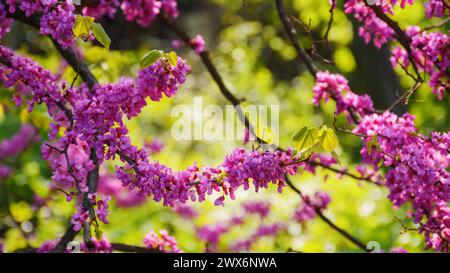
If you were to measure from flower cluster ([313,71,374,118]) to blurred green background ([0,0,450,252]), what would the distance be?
0.82 feet

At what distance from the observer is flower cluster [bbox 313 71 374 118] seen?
3352 millimetres

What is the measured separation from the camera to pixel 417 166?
2.46m

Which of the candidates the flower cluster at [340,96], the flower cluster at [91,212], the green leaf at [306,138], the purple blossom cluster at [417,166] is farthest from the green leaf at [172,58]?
the flower cluster at [340,96]

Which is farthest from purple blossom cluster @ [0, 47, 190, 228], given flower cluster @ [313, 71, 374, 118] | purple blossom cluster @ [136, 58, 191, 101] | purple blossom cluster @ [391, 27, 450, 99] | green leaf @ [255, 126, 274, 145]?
purple blossom cluster @ [391, 27, 450, 99]

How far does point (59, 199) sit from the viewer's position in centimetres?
677

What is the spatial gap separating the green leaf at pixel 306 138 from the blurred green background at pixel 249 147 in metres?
0.98

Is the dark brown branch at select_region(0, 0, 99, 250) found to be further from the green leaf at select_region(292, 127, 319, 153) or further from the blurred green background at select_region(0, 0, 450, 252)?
the green leaf at select_region(292, 127, 319, 153)

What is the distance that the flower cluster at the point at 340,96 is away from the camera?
11.0ft

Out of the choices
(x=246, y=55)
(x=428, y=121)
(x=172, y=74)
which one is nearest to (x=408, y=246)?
(x=428, y=121)

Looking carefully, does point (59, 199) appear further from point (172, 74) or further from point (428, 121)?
point (172, 74)

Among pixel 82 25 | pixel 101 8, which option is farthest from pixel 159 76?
pixel 101 8

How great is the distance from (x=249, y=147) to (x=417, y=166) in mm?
2162

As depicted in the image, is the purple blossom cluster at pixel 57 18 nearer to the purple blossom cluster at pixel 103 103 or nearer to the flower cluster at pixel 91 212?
the purple blossom cluster at pixel 103 103
